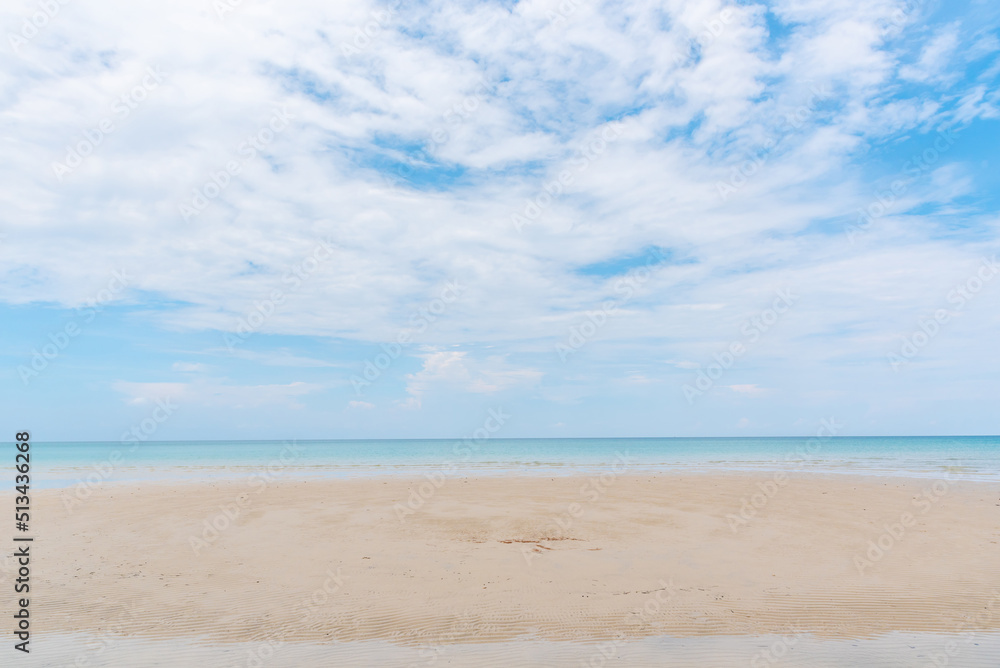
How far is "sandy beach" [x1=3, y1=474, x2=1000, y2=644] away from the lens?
27.9ft

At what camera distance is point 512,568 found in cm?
1112

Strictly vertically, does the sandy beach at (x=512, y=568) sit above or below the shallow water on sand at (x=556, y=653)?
above

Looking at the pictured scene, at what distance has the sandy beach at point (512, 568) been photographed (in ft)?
27.9

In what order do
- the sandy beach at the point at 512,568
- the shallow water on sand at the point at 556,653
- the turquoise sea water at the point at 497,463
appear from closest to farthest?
the shallow water on sand at the point at 556,653 → the sandy beach at the point at 512,568 → the turquoise sea water at the point at 497,463

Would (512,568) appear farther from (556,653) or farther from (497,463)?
(497,463)

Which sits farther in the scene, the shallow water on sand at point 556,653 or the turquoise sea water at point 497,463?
the turquoise sea water at point 497,463

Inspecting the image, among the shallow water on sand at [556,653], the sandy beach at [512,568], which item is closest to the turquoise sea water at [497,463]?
the sandy beach at [512,568]

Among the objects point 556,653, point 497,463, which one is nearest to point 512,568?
point 556,653

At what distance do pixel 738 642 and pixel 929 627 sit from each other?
124 inches

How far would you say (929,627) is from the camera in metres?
8.35

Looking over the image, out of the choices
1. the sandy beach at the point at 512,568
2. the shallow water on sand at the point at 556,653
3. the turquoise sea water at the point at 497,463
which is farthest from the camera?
the turquoise sea water at the point at 497,463

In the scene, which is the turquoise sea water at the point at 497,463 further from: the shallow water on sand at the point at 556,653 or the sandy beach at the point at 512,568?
the shallow water on sand at the point at 556,653

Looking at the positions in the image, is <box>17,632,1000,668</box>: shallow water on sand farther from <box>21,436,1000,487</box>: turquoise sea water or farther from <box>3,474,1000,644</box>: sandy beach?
<box>21,436,1000,487</box>: turquoise sea water

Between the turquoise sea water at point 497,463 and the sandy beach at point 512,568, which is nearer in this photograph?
the sandy beach at point 512,568
